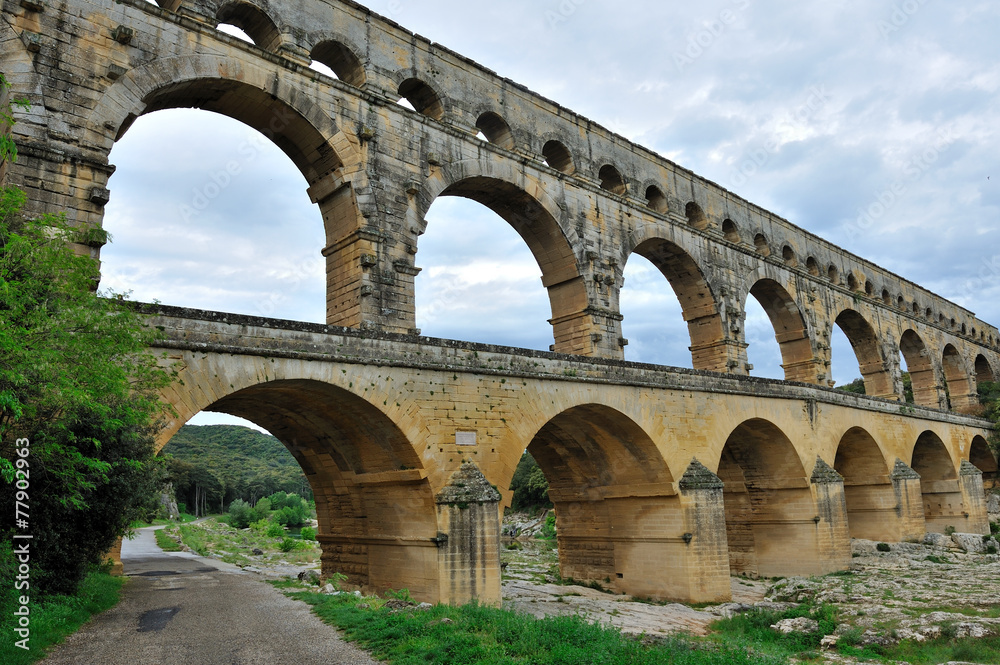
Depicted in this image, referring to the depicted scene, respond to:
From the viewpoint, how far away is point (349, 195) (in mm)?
14484

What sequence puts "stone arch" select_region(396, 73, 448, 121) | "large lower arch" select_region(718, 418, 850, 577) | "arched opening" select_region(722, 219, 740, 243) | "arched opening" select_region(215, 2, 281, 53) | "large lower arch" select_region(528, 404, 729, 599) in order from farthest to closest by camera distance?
"arched opening" select_region(722, 219, 740, 243)
"large lower arch" select_region(718, 418, 850, 577)
"stone arch" select_region(396, 73, 448, 121)
"large lower arch" select_region(528, 404, 729, 599)
"arched opening" select_region(215, 2, 281, 53)

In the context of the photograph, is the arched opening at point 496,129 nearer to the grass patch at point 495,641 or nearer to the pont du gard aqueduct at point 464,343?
the pont du gard aqueduct at point 464,343

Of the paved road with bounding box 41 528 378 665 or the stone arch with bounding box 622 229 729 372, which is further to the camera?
the stone arch with bounding box 622 229 729 372

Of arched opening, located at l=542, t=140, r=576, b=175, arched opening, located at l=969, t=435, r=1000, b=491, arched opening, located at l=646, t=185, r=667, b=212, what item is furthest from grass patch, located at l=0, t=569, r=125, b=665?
arched opening, located at l=969, t=435, r=1000, b=491

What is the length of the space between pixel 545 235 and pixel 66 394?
13554mm

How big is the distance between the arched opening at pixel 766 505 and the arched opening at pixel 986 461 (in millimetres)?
20423

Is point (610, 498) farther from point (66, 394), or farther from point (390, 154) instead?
point (66, 394)

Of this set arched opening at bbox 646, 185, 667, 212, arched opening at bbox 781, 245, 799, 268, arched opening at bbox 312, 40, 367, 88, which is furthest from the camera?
arched opening at bbox 781, 245, 799, 268

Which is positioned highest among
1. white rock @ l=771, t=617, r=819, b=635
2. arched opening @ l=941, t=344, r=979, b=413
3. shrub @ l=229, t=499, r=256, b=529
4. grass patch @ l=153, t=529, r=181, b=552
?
arched opening @ l=941, t=344, r=979, b=413

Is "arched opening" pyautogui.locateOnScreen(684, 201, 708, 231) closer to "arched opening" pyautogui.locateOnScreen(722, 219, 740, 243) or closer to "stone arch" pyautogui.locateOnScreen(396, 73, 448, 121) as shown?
"arched opening" pyautogui.locateOnScreen(722, 219, 740, 243)

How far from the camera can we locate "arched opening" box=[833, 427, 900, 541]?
79.2 ft

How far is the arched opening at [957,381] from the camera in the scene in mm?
39312

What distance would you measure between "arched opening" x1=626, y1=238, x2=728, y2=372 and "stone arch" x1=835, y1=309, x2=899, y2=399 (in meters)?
10.7

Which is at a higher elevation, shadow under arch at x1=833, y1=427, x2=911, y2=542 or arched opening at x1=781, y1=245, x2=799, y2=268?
arched opening at x1=781, y1=245, x2=799, y2=268
